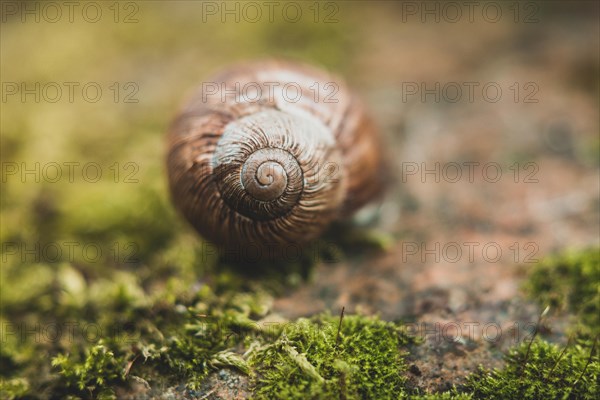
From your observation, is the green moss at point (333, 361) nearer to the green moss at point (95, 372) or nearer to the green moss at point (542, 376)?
the green moss at point (542, 376)

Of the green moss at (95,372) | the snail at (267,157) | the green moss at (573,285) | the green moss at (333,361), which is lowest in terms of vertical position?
the green moss at (95,372)

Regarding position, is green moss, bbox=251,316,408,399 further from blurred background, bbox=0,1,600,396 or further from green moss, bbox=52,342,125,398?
green moss, bbox=52,342,125,398

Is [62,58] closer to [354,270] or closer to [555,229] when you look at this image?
[354,270]

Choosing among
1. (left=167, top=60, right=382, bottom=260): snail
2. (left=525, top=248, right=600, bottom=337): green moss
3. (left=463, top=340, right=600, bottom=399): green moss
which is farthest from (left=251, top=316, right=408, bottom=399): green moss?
(left=525, top=248, right=600, bottom=337): green moss

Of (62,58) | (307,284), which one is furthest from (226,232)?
(62,58)

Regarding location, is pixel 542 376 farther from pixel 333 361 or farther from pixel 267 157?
pixel 267 157

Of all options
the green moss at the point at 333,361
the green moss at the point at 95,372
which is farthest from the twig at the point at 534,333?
the green moss at the point at 95,372
